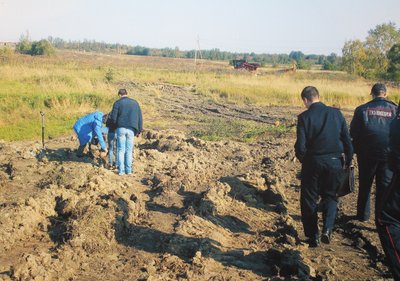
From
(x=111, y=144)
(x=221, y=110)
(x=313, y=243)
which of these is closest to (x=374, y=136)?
(x=313, y=243)

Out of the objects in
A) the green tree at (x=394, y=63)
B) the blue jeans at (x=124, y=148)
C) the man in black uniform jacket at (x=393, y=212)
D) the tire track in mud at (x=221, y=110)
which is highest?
the green tree at (x=394, y=63)

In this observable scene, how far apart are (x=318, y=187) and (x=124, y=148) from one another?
389cm

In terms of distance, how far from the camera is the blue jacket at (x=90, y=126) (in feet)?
27.9

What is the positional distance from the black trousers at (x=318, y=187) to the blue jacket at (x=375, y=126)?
3.15 feet

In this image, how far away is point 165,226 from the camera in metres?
5.84

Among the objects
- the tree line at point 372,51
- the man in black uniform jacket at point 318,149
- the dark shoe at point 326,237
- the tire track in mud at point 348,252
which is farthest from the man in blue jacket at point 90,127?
the tree line at point 372,51

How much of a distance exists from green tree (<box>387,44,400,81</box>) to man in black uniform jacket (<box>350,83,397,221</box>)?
29.6 meters

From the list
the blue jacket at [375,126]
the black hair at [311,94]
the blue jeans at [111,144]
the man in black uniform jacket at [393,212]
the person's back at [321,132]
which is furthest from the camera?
the blue jeans at [111,144]

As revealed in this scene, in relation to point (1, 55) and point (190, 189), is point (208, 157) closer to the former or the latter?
point (190, 189)

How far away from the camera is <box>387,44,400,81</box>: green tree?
32875 mm

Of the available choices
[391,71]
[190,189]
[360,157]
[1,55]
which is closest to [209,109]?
[190,189]

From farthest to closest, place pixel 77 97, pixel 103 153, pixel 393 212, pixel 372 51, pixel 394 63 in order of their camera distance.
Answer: pixel 372 51 → pixel 394 63 → pixel 77 97 → pixel 103 153 → pixel 393 212

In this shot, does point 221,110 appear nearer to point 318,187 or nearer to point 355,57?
point 318,187

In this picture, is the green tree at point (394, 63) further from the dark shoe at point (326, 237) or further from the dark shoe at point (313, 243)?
the dark shoe at point (313, 243)
